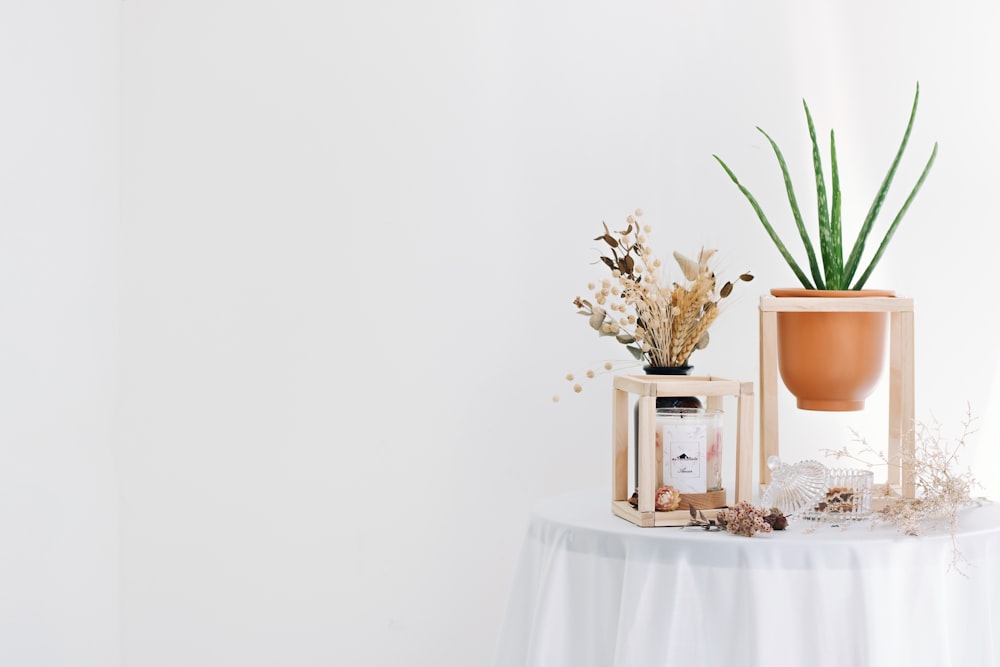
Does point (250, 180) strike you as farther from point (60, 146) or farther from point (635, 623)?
point (635, 623)

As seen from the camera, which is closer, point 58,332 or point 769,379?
point 769,379

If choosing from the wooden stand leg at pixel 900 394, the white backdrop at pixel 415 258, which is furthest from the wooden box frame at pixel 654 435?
the white backdrop at pixel 415 258

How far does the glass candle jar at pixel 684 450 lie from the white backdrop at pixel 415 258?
93cm

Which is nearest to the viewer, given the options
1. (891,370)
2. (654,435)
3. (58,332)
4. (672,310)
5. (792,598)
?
(792,598)

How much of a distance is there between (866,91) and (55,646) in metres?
2.47

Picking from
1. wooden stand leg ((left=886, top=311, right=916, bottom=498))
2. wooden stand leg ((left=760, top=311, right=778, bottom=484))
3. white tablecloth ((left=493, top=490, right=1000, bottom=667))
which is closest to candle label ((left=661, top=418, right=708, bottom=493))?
white tablecloth ((left=493, top=490, right=1000, bottom=667))

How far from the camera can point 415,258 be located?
251 cm

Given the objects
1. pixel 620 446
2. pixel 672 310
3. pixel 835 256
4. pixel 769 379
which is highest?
pixel 835 256

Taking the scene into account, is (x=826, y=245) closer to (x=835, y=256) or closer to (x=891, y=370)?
(x=835, y=256)

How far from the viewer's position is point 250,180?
246 centimetres

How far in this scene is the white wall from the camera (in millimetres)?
2018

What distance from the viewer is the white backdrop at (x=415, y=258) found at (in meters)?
2.44

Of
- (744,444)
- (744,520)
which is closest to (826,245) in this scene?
(744,444)

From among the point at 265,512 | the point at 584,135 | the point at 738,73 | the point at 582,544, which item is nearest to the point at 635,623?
the point at 582,544
